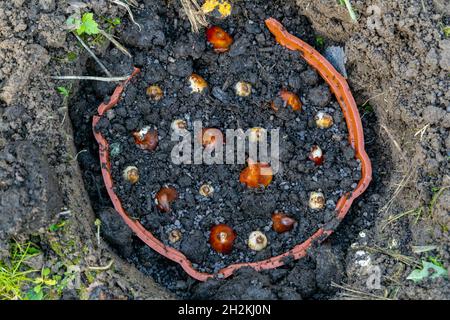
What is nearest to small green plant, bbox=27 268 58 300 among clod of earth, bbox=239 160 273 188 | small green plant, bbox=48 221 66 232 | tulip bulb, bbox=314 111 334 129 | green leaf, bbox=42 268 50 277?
green leaf, bbox=42 268 50 277

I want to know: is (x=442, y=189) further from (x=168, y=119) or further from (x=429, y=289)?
(x=168, y=119)

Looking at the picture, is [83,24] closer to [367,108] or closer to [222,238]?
[222,238]

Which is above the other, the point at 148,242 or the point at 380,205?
the point at 380,205

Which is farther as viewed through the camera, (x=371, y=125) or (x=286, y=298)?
(x=371, y=125)

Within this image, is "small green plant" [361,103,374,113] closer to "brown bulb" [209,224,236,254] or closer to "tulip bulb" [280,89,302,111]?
"tulip bulb" [280,89,302,111]
